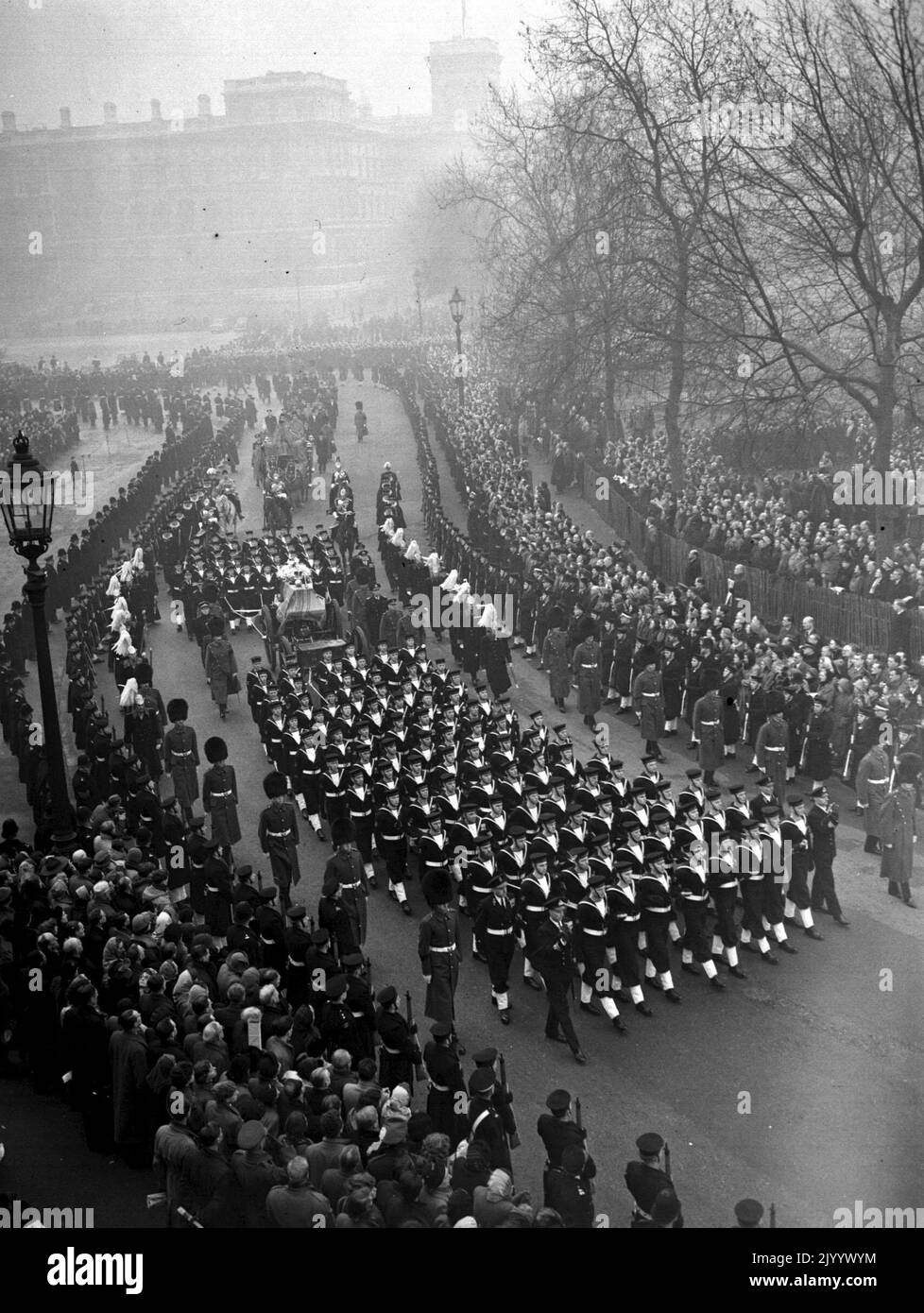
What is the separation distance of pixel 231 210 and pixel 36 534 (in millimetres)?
98174

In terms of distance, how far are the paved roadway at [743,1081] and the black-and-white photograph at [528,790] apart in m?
0.04

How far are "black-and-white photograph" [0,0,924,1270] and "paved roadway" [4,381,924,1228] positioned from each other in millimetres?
41

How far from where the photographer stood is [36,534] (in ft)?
34.6

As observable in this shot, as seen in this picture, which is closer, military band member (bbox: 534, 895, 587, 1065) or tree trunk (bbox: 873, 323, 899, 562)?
military band member (bbox: 534, 895, 587, 1065)

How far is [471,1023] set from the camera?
11344 mm

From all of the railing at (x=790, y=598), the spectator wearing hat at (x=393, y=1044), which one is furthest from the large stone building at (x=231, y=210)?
the spectator wearing hat at (x=393, y=1044)

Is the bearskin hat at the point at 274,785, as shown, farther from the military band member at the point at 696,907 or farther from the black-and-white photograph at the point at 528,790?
the military band member at the point at 696,907

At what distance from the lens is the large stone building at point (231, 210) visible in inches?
3516

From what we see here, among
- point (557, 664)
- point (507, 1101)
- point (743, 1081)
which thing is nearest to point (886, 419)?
point (557, 664)

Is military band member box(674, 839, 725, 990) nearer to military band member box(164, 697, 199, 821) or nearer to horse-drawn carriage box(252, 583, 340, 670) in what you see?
military band member box(164, 697, 199, 821)

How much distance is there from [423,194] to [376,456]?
67.1 meters

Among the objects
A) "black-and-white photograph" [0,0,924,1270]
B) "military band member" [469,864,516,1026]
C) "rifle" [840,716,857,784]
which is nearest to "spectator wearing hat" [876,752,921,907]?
"black-and-white photograph" [0,0,924,1270]

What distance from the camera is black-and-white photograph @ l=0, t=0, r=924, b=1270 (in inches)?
336

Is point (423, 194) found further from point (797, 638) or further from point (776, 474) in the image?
point (797, 638)
